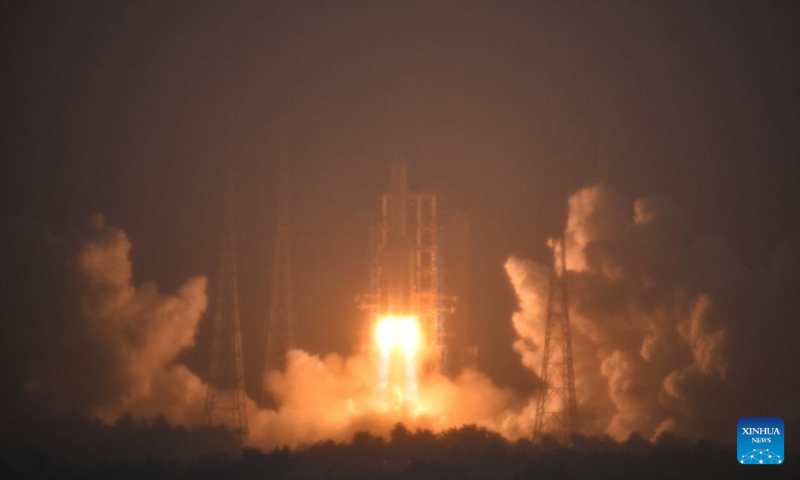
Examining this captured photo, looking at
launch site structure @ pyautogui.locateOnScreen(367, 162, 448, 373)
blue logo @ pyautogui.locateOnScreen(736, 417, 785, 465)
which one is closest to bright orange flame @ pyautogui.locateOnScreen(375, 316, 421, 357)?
launch site structure @ pyautogui.locateOnScreen(367, 162, 448, 373)

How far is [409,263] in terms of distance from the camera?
111875mm

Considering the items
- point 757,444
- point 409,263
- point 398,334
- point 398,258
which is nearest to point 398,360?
point 398,334

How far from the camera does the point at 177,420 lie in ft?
368

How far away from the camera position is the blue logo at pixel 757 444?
106m

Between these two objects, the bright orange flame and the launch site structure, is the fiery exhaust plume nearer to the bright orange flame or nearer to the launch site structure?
the bright orange flame

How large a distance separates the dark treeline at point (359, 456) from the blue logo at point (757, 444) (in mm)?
516

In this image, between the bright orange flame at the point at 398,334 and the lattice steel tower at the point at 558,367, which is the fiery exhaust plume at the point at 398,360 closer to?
the bright orange flame at the point at 398,334

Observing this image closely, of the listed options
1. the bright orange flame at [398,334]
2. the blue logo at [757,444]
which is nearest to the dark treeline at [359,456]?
the blue logo at [757,444]

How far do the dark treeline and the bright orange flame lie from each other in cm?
495

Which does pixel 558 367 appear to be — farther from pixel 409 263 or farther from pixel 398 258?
pixel 398 258

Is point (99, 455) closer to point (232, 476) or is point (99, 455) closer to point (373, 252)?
point (232, 476)

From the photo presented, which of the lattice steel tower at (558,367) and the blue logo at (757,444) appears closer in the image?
the blue logo at (757,444)

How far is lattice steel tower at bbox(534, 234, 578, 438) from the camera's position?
106500 millimetres

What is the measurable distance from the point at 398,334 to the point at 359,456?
724 cm
